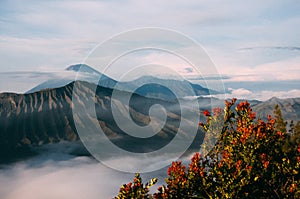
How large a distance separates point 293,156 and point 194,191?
475 inches

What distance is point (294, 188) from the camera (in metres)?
22.9

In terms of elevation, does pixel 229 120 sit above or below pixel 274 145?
above

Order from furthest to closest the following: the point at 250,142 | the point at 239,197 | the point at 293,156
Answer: the point at 293,156, the point at 250,142, the point at 239,197

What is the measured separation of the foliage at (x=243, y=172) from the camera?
22.2 metres

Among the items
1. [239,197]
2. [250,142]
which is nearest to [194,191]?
[239,197]

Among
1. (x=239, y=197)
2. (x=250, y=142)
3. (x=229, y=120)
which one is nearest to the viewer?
(x=239, y=197)

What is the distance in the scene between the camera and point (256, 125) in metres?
25.8

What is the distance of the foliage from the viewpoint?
2223cm

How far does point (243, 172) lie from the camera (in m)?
23.0

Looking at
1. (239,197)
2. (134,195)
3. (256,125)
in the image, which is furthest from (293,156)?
(134,195)

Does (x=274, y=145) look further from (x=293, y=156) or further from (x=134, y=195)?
(x=134, y=195)

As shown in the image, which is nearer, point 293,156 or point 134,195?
point 134,195

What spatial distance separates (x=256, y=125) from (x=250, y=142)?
1917 mm

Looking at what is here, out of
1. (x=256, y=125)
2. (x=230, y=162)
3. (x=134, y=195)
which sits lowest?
(x=134, y=195)
